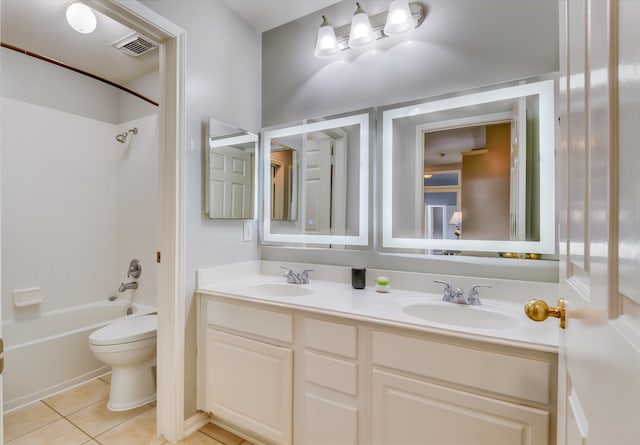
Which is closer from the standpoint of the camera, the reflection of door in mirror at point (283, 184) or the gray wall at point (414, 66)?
the gray wall at point (414, 66)

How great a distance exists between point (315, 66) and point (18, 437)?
107 inches

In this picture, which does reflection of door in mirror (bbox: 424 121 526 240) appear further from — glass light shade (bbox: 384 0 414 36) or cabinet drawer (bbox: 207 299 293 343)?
cabinet drawer (bbox: 207 299 293 343)

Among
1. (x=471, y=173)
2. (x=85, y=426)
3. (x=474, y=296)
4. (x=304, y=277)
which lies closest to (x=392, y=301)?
(x=474, y=296)

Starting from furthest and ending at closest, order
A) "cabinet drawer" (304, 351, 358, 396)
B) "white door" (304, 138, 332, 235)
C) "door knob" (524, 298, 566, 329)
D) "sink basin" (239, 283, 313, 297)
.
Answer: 1. "white door" (304, 138, 332, 235)
2. "sink basin" (239, 283, 313, 297)
3. "cabinet drawer" (304, 351, 358, 396)
4. "door knob" (524, 298, 566, 329)

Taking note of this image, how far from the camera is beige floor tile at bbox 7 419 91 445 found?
155 cm

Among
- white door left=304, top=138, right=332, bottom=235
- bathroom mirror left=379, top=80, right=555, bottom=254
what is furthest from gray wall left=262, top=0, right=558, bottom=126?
white door left=304, top=138, right=332, bottom=235

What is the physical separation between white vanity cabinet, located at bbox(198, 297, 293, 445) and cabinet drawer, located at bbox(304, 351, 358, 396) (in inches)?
4.1

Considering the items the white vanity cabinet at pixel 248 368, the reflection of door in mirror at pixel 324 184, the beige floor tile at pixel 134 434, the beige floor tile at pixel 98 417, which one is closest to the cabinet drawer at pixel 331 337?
the white vanity cabinet at pixel 248 368

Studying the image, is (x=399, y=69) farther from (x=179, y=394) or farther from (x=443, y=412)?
(x=179, y=394)

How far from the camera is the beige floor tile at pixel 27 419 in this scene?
1638 mm

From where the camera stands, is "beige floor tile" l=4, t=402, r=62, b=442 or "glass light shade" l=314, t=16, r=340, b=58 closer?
"beige floor tile" l=4, t=402, r=62, b=442

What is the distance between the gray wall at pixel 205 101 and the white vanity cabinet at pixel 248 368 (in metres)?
0.12

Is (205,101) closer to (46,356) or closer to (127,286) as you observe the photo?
(127,286)

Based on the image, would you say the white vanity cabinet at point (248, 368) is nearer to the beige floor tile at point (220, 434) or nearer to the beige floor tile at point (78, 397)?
the beige floor tile at point (220, 434)
